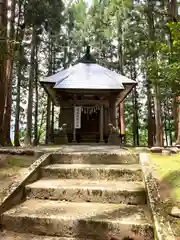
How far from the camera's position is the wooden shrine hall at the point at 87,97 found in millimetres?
10133

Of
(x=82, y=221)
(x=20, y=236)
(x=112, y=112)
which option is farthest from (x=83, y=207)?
(x=112, y=112)

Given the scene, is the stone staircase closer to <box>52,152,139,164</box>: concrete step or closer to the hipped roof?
<box>52,152,139,164</box>: concrete step

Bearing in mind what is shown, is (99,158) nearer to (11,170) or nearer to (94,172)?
(94,172)

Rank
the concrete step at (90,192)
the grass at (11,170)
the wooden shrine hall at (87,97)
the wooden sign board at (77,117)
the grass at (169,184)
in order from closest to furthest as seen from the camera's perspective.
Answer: the grass at (169,184) → the concrete step at (90,192) → the grass at (11,170) → the wooden shrine hall at (87,97) → the wooden sign board at (77,117)

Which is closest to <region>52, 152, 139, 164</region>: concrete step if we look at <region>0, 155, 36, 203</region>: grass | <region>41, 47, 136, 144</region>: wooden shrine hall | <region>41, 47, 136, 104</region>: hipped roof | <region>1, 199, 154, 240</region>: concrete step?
<region>0, 155, 36, 203</region>: grass

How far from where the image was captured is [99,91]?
10.4 metres

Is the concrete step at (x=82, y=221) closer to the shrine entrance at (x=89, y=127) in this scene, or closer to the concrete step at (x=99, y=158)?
the concrete step at (x=99, y=158)

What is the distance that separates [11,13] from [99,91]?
19.2 ft

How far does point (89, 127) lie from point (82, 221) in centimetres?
1001

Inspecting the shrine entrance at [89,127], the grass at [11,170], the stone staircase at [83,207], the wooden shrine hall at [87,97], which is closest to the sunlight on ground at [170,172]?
the stone staircase at [83,207]

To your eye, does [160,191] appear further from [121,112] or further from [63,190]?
[121,112]

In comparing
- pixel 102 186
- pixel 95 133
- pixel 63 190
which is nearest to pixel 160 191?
pixel 102 186

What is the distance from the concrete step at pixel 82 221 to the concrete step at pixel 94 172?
0.79 metres

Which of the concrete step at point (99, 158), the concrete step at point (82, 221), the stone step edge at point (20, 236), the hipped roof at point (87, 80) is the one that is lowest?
the stone step edge at point (20, 236)
